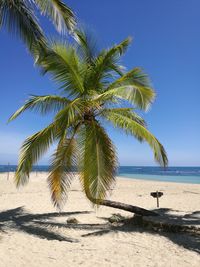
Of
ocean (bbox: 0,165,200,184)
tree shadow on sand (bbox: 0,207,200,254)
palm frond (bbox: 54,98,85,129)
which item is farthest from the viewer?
ocean (bbox: 0,165,200,184)

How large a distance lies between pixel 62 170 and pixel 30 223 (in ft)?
8.69

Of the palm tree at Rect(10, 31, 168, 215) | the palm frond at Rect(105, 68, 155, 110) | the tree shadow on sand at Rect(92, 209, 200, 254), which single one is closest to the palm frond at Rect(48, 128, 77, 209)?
the palm tree at Rect(10, 31, 168, 215)

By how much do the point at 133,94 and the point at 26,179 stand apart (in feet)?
11.6

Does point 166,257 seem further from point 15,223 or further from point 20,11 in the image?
Result: point 20,11

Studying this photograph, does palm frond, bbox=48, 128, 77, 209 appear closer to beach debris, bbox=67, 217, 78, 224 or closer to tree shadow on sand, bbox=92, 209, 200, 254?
tree shadow on sand, bbox=92, 209, 200, 254

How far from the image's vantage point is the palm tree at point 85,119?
8.00 meters

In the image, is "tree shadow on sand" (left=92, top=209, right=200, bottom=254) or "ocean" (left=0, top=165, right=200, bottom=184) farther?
"ocean" (left=0, top=165, right=200, bottom=184)

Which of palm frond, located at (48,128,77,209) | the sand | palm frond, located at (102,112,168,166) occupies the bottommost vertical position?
the sand

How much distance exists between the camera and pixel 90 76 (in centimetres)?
929

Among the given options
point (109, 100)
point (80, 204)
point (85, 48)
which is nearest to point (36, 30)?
point (85, 48)

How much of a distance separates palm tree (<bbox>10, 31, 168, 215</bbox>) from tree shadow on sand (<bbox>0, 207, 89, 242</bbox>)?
97 centimetres

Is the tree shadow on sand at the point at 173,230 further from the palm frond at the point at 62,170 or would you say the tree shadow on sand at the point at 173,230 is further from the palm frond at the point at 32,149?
the palm frond at the point at 32,149

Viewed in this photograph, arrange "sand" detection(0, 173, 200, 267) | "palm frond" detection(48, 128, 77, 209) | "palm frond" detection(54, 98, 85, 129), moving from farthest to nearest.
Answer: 1. "palm frond" detection(48, 128, 77, 209)
2. "palm frond" detection(54, 98, 85, 129)
3. "sand" detection(0, 173, 200, 267)

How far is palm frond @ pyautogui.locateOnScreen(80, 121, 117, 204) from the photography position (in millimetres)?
7704
